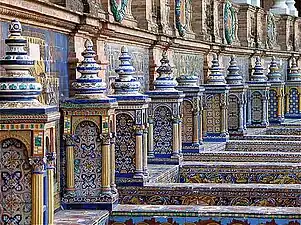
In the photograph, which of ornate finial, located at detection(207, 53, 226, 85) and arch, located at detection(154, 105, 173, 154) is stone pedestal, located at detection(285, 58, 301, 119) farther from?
arch, located at detection(154, 105, 173, 154)

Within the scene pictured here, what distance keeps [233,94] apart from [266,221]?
9366mm

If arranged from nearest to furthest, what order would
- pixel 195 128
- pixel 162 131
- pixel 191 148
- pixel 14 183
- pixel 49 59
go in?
pixel 14 183
pixel 49 59
pixel 162 131
pixel 191 148
pixel 195 128

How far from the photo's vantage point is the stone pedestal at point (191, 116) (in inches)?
510

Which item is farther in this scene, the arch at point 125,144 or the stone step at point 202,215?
the arch at point 125,144

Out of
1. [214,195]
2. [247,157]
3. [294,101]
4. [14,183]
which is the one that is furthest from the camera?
[294,101]

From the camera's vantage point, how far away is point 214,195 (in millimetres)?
8820

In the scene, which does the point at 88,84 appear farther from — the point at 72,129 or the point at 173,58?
the point at 173,58

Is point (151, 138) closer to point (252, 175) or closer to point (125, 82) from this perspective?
point (252, 175)

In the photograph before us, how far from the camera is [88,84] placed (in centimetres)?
802

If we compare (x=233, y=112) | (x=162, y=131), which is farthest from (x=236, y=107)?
(x=162, y=131)

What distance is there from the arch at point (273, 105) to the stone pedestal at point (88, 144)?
495 inches

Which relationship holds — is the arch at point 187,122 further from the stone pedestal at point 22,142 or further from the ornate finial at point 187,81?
the stone pedestal at point 22,142

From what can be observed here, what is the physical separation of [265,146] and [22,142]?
28.1ft

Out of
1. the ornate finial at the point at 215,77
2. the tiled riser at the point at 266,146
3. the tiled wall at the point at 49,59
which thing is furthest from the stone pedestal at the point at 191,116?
the tiled wall at the point at 49,59
